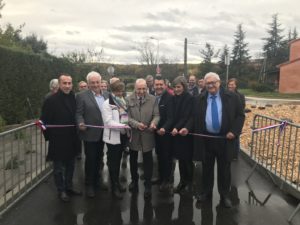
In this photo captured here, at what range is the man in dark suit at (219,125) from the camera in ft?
16.7

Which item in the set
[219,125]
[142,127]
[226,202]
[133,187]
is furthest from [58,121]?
[226,202]

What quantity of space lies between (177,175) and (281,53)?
6760 cm

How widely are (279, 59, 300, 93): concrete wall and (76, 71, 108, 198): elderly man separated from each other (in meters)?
45.1

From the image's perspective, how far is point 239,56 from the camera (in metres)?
65.6

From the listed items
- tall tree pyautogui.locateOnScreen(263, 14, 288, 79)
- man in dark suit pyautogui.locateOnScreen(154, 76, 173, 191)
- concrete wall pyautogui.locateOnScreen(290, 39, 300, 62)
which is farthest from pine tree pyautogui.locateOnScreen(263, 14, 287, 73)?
man in dark suit pyautogui.locateOnScreen(154, 76, 173, 191)

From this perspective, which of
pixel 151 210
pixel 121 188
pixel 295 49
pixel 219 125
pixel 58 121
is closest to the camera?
pixel 151 210

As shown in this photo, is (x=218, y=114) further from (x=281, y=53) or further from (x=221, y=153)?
(x=281, y=53)

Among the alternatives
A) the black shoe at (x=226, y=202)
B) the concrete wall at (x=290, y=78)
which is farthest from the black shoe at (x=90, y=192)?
the concrete wall at (x=290, y=78)

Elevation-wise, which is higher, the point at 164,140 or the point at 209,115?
the point at 209,115

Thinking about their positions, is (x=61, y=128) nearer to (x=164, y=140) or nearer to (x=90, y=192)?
(x=90, y=192)

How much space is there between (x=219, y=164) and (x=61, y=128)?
2491 mm

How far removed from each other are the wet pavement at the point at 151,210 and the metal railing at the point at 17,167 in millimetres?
156

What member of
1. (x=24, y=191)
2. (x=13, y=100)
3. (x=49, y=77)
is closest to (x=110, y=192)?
(x=24, y=191)

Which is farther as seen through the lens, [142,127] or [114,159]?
[114,159]
